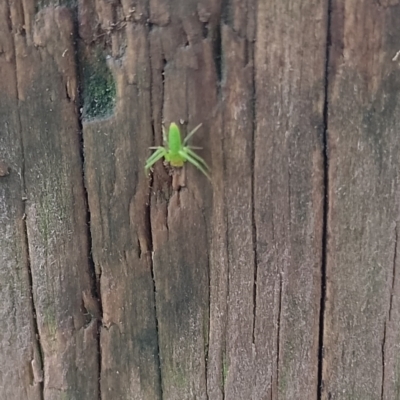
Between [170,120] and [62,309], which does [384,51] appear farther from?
[62,309]

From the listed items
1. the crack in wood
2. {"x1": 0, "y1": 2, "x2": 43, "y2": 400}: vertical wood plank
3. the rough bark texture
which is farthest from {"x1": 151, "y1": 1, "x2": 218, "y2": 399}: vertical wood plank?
{"x1": 0, "y1": 2, "x2": 43, "y2": 400}: vertical wood plank

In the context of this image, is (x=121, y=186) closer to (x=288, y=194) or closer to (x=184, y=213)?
(x=184, y=213)

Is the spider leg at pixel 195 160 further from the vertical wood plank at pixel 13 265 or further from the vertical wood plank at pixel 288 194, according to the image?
the vertical wood plank at pixel 13 265

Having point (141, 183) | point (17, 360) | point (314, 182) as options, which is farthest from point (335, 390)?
point (17, 360)

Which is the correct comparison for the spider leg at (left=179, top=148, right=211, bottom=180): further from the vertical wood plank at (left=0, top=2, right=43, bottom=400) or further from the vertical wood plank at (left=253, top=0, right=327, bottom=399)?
the vertical wood plank at (left=0, top=2, right=43, bottom=400)

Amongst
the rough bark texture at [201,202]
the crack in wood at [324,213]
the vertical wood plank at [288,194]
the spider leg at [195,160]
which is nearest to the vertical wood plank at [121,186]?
the rough bark texture at [201,202]

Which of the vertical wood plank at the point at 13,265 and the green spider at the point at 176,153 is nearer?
the green spider at the point at 176,153
